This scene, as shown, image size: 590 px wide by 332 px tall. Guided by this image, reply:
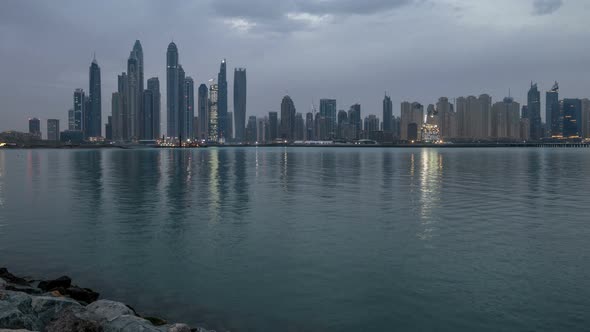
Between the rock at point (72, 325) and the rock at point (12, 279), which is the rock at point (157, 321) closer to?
the rock at point (72, 325)

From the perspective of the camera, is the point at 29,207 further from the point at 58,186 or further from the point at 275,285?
the point at 275,285

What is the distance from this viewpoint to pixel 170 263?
22.6 m

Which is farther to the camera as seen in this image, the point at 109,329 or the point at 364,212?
the point at 364,212

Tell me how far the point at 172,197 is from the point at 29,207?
12.9 meters

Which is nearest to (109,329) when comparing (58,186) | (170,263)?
(170,263)

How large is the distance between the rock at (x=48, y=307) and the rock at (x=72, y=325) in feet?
3.11

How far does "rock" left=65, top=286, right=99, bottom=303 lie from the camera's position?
17.1 m

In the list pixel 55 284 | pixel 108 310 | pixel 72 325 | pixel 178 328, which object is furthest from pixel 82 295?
pixel 178 328

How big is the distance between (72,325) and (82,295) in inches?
191

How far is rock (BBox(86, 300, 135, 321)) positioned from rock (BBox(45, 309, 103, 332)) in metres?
0.50

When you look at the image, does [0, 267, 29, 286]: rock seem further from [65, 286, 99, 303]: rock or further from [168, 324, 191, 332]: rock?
[168, 324, 191, 332]: rock

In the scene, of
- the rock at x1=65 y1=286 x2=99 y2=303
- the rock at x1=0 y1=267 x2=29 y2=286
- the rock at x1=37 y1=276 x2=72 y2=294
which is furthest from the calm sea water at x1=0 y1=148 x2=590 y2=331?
the rock at x1=0 y1=267 x2=29 y2=286

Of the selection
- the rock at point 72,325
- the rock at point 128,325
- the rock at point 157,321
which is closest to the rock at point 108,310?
the rock at point 128,325

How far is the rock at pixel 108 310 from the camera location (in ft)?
44.9
